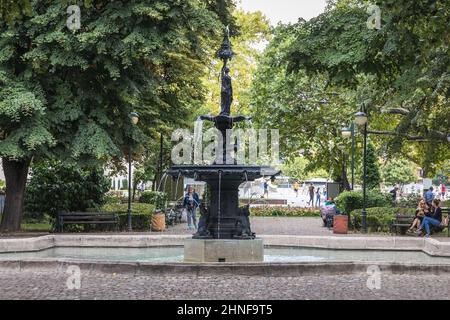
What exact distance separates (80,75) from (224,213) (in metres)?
9.30

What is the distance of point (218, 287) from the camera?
37.3ft

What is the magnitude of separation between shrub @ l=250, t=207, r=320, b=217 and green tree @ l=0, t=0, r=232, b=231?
1842 centimetres

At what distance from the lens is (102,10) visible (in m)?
22.1

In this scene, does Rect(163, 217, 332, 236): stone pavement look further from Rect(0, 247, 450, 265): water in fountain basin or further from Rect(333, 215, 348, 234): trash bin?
Rect(0, 247, 450, 265): water in fountain basin

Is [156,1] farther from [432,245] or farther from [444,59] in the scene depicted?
[432,245]

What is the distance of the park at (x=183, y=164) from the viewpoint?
12.3m

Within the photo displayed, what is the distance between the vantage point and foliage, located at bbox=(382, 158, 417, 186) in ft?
299

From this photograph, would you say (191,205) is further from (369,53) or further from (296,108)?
(296,108)
